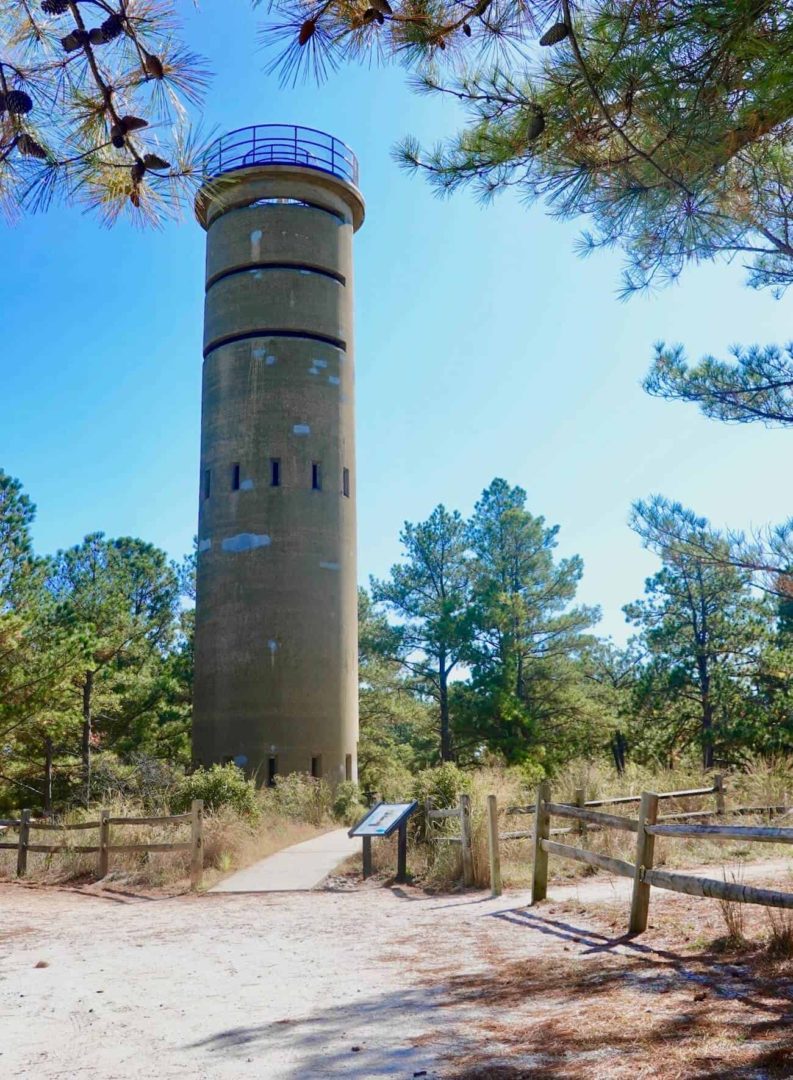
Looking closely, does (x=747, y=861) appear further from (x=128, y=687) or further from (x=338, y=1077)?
(x=128, y=687)

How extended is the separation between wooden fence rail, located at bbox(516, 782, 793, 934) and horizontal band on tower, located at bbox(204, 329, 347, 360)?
15632mm

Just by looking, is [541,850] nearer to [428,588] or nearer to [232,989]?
[232,989]

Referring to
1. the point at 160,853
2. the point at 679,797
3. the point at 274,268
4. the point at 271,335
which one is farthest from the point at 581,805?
the point at 274,268

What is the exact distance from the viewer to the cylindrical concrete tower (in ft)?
69.3

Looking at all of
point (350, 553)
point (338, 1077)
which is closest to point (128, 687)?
point (350, 553)

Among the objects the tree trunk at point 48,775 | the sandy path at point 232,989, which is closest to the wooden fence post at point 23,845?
the sandy path at point 232,989

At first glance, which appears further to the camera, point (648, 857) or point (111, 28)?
point (648, 857)

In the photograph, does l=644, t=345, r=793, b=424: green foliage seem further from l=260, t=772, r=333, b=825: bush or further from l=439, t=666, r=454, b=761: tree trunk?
l=439, t=666, r=454, b=761: tree trunk

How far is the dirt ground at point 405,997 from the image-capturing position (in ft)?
13.8

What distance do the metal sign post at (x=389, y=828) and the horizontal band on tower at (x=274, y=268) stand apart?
1482cm

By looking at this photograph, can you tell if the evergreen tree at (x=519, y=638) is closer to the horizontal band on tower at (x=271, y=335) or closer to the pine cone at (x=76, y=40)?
the horizontal band on tower at (x=271, y=335)

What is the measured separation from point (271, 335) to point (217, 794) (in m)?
11.3

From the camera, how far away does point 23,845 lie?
15.2 meters

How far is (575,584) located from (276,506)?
12.8m
